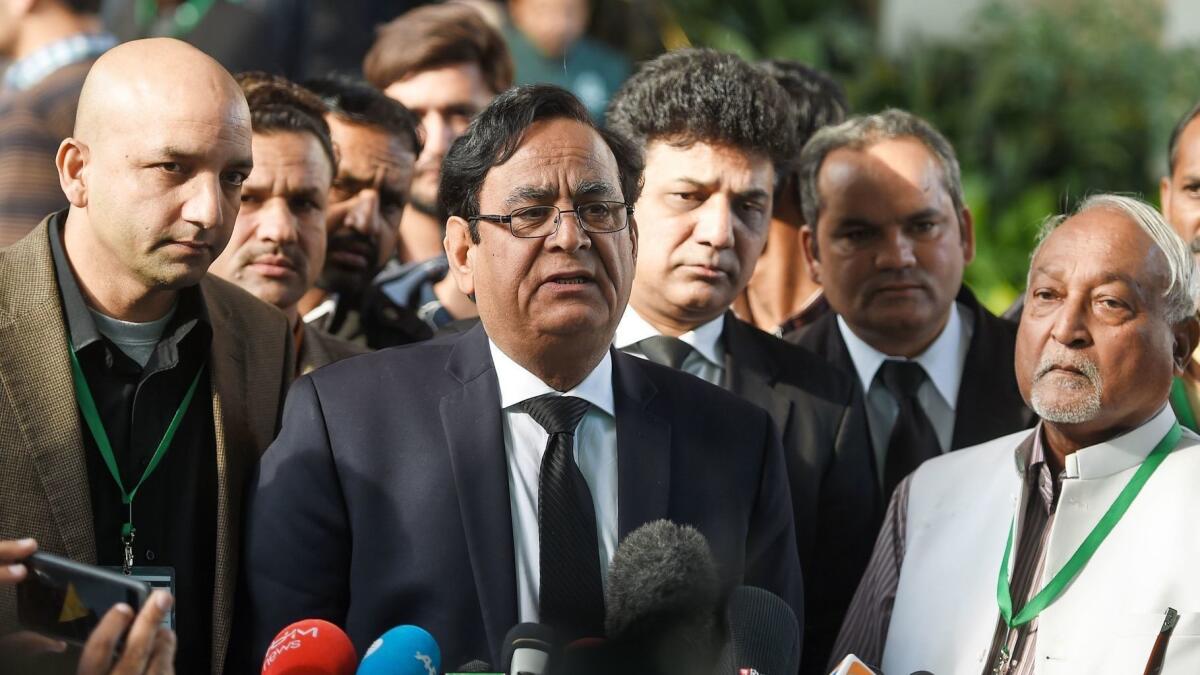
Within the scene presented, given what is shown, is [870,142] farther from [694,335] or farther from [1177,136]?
[1177,136]

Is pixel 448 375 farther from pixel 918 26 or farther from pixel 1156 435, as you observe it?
pixel 918 26

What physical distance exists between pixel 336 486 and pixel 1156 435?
2050 millimetres

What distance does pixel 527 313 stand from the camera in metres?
3.70

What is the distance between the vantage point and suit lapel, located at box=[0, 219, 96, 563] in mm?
3455

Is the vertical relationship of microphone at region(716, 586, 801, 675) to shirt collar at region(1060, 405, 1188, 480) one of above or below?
below

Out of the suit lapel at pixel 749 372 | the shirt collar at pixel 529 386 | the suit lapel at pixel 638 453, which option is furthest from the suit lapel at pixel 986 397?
the shirt collar at pixel 529 386

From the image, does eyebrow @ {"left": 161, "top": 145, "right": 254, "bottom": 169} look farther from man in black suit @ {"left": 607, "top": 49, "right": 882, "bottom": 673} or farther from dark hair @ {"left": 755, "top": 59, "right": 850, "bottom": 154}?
dark hair @ {"left": 755, "top": 59, "right": 850, "bottom": 154}

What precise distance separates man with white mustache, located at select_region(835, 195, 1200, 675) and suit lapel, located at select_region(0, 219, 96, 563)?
6.53 feet

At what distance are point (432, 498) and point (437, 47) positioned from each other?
316cm

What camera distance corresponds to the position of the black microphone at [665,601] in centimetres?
232

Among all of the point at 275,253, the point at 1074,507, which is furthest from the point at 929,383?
the point at 275,253

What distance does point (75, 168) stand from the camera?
3666 mm

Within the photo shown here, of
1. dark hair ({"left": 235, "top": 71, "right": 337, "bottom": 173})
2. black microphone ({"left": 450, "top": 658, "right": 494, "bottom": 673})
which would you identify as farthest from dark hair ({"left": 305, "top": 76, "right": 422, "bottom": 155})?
black microphone ({"left": 450, "top": 658, "right": 494, "bottom": 673})

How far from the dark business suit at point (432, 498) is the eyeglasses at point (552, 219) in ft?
1.03
